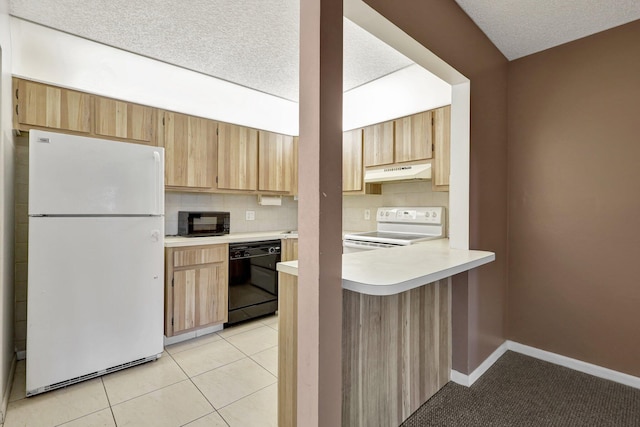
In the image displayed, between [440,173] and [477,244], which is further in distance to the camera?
[440,173]

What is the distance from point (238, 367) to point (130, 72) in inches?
108

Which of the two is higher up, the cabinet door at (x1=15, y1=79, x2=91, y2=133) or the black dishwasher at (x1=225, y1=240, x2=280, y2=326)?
the cabinet door at (x1=15, y1=79, x2=91, y2=133)

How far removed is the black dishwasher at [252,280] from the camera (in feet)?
9.82

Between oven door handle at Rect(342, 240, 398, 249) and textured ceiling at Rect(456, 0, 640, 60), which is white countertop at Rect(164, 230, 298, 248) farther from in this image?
textured ceiling at Rect(456, 0, 640, 60)

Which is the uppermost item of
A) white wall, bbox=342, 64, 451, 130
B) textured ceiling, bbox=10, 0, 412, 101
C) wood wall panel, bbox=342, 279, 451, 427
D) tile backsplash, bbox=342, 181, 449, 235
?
textured ceiling, bbox=10, 0, 412, 101

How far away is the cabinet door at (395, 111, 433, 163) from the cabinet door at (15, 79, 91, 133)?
2734 millimetres

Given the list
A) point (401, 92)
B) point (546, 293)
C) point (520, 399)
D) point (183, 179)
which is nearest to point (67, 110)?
point (183, 179)

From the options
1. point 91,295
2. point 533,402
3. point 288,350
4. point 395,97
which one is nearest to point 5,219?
point 91,295

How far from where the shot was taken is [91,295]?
2.05 m

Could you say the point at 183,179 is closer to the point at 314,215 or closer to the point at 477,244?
the point at 314,215

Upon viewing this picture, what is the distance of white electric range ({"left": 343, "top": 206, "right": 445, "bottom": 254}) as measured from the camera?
2781mm

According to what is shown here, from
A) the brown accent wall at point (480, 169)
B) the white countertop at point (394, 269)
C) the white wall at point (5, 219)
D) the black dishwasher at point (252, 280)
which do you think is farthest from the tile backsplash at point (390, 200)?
the white wall at point (5, 219)

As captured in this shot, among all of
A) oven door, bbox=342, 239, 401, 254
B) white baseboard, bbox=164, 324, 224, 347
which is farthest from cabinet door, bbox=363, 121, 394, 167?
white baseboard, bbox=164, 324, 224, 347

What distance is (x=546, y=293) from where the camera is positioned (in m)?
2.36
